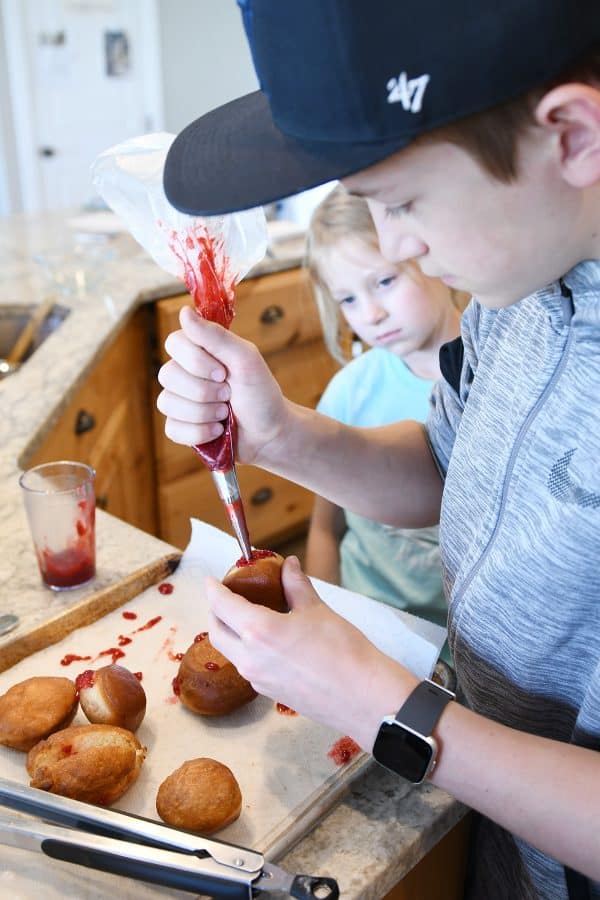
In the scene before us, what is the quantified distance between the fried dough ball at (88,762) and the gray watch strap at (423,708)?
0.78ft

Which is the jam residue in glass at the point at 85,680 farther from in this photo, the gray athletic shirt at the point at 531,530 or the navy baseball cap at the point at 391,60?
the navy baseball cap at the point at 391,60

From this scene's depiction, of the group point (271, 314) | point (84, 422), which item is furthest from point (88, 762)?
point (271, 314)

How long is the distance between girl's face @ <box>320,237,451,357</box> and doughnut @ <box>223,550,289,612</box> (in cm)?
74

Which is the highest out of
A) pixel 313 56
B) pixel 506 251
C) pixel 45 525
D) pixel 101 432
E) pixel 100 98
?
pixel 100 98

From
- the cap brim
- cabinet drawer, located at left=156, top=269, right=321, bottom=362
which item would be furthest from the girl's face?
cabinet drawer, located at left=156, top=269, right=321, bottom=362

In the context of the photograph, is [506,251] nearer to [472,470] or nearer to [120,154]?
[472,470]

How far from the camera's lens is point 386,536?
1.40 metres

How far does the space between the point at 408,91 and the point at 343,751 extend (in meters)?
0.53

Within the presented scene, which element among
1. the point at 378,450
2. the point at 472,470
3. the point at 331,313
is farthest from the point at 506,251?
the point at 331,313

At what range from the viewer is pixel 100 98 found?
4.56m

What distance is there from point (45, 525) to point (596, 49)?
2.43 ft

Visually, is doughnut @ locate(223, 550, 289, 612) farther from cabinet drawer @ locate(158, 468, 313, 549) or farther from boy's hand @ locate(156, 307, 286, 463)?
cabinet drawer @ locate(158, 468, 313, 549)

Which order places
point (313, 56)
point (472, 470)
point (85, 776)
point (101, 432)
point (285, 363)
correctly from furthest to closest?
point (285, 363) < point (101, 432) < point (472, 470) < point (85, 776) < point (313, 56)

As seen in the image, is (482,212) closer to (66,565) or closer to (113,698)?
(113,698)
